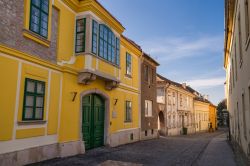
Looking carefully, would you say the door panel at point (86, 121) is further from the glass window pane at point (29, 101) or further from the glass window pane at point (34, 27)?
the glass window pane at point (34, 27)

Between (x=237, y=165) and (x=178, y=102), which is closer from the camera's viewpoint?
(x=237, y=165)

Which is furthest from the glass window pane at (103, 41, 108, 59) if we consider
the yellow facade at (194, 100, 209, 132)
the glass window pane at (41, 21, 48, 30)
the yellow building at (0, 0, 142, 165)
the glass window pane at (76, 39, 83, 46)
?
the yellow facade at (194, 100, 209, 132)

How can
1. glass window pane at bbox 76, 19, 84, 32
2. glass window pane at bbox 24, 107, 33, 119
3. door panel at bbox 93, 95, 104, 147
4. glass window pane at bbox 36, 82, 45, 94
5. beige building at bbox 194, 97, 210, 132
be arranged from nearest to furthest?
glass window pane at bbox 24, 107, 33, 119 < glass window pane at bbox 36, 82, 45, 94 < glass window pane at bbox 76, 19, 84, 32 < door panel at bbox 93, 95, 104, 147 < beige building at bbox 194, 97, 210, 132

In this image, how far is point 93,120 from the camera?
537 inches

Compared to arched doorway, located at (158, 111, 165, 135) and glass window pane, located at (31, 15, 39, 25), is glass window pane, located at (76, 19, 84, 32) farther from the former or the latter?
arched doorway, located at (158, 111, 165, 135)

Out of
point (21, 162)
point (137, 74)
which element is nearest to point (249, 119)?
point (21, 162)

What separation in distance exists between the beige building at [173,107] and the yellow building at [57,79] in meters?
14.2

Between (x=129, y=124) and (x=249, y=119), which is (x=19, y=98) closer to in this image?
(x=249, y=119)

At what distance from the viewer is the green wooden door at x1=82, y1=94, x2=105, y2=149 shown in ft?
42.2

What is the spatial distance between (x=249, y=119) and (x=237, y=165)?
2.48m

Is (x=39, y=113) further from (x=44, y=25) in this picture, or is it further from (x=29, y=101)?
(x=44, y=25)

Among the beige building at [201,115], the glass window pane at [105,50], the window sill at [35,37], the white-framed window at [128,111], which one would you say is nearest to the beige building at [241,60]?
the glass window pane at [105,50]

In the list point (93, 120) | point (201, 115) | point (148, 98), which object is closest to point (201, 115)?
point (201, 115)

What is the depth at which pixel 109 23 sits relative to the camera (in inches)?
560
